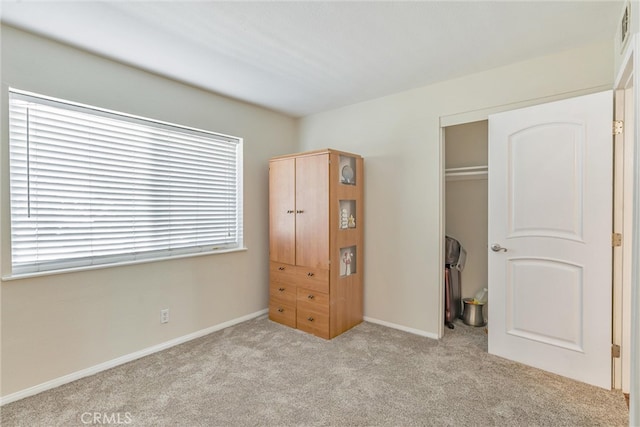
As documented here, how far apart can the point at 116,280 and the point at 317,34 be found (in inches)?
95.0

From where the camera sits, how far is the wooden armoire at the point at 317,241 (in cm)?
303

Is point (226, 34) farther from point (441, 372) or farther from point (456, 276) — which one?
point (456, 276)

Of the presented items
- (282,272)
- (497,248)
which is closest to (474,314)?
(497,248)

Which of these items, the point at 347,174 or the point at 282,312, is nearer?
the point at 347,174

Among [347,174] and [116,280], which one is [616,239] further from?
Result: [116,280]

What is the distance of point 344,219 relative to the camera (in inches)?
127

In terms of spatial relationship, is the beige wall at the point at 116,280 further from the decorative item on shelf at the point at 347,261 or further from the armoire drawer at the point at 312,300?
the decorative item on shelf at the point at 347,261

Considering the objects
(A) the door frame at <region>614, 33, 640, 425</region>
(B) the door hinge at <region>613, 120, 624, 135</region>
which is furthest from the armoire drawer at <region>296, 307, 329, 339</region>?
(B) the door hinge at <region>613, 120, 624, 135</region>

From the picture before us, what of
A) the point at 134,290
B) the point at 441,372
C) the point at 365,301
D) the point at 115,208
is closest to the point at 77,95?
the point at 115,208

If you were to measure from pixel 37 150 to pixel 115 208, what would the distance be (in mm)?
621

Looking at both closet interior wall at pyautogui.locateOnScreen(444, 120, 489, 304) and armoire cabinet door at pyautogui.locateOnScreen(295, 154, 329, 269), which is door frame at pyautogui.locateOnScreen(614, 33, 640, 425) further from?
armoire cabinet door at pyautogui.locateOnScreen(295, 154, 329, 269)

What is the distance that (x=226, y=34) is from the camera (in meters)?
2.08

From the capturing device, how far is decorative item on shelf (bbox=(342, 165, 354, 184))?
3.22 metres

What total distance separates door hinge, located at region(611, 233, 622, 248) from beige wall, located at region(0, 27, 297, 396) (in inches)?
123
